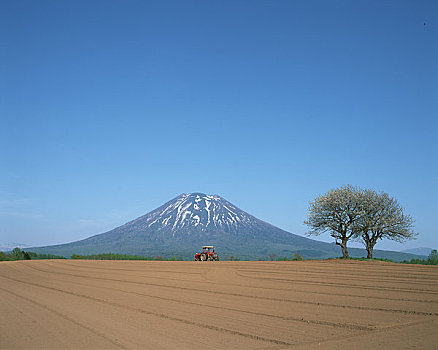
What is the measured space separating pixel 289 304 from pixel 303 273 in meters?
12.1

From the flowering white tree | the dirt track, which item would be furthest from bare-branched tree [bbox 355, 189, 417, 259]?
the dirt track

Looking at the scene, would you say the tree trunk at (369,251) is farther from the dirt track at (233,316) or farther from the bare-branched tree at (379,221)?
the dirt track at (233,316)

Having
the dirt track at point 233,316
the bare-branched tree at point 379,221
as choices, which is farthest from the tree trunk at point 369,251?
the dirt track at point 233,316

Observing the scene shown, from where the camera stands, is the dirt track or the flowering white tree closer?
the dirt track

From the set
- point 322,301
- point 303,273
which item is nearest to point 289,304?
point 322,301

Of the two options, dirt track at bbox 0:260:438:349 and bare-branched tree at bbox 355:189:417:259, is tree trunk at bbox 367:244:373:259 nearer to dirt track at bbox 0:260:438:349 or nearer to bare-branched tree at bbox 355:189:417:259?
bare-branched tree at bbox 355:189:417:259

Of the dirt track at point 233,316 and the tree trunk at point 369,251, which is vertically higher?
the tree trunk at point 369,251

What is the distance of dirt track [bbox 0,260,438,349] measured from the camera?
1015 centimetres

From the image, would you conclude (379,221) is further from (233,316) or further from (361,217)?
(233,316)

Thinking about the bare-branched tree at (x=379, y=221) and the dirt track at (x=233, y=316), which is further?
the bare-branched tree at (x=379, y=221)

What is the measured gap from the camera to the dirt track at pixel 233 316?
10148 millimetres

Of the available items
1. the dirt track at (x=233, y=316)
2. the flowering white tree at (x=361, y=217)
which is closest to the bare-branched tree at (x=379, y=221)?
the flowering white tree at (x=361, y=217)

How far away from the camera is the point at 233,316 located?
13.5 meters

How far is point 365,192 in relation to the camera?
157 feet
